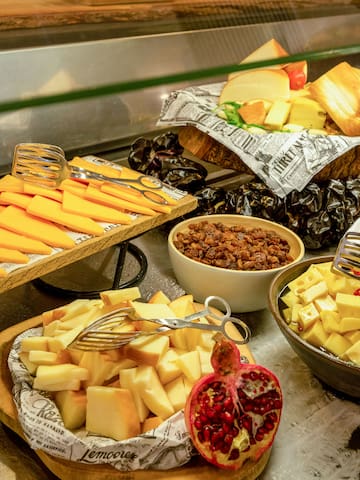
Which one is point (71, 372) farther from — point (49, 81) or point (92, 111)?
point (92, 111)

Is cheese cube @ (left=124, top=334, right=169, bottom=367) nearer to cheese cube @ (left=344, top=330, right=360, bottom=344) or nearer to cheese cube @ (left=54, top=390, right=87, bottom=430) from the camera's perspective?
cheese cube @ (left=54, top=390, right=87, bottom=430)

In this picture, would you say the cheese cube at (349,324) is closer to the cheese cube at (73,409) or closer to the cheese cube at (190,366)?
the cheese cube at (190,366)

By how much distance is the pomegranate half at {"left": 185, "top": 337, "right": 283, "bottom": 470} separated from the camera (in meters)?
0.69

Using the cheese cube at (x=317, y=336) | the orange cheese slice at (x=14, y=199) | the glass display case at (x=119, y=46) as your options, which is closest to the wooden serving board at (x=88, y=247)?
the orange cheese slice at (x=14, y=199)

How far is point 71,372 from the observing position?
2.43ft

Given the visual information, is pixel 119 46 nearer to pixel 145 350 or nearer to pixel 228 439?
pixel 145 350

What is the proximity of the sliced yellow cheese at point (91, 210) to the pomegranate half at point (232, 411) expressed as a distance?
36 centimetres

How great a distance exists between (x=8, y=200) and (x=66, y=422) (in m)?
0.41

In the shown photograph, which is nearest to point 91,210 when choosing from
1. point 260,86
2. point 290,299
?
point 290,299

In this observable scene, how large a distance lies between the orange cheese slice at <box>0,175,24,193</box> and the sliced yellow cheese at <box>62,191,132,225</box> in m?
0.08

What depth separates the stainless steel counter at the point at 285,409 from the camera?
0.77 metres

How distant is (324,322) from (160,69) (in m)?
0.44

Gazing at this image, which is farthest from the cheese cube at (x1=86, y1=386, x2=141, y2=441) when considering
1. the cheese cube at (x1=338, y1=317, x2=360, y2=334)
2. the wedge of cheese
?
the wedge of cheese

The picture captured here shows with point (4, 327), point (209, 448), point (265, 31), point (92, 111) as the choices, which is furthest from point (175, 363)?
point (92, 111)
